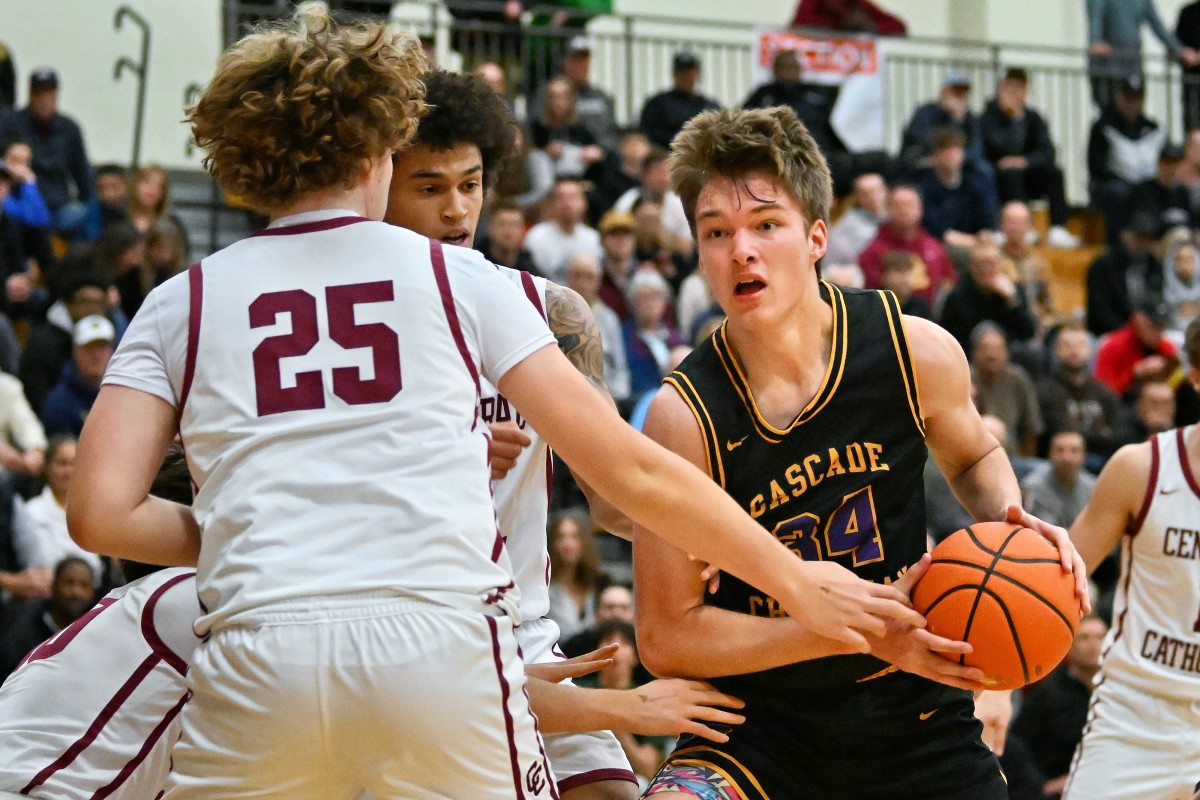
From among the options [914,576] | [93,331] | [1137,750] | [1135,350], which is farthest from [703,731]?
[1135,350]

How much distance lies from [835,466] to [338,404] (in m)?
1.52

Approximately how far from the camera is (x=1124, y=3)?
18078mm

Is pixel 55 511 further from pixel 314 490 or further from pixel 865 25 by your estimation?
pixel 865 25

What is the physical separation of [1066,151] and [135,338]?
16651mm

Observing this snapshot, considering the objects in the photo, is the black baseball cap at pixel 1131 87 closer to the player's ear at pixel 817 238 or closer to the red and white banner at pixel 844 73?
the red and white banner at pixel 844 73

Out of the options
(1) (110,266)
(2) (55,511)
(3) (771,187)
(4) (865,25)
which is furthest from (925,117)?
(3) (771,187)

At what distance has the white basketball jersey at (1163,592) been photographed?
587cm

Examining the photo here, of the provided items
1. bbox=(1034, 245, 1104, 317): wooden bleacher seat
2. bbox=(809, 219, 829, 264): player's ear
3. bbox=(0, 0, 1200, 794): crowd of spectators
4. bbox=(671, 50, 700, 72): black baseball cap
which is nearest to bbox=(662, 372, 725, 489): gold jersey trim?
bbox=(809, 219, 829, 264): player's ear

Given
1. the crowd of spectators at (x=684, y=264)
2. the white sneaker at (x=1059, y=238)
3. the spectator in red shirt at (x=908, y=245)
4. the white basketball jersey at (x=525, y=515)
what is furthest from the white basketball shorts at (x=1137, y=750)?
the white sneaker at (x=1059, y=238)

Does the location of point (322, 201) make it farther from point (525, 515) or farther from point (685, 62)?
point (685, 62)

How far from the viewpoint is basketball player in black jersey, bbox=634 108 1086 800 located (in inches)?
160

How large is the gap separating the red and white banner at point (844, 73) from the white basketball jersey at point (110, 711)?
13330mm

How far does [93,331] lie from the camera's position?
33.4 ft

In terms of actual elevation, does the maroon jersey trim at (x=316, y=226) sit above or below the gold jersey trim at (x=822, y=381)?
above
